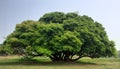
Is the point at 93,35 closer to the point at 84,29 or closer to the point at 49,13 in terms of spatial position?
the point at 84,29

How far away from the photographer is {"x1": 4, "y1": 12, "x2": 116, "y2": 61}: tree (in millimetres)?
34500

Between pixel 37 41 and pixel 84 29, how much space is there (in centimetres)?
696

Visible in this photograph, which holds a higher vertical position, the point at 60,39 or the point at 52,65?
the point at 60,39

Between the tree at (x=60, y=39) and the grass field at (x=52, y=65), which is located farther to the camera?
the tree at (x=60, y=39)

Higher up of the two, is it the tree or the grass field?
the tree

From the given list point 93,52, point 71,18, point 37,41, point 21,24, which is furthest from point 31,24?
point 93,52

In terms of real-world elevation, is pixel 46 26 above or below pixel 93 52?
above

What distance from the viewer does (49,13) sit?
4197 cm

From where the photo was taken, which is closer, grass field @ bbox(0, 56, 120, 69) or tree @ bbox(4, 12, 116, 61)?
grass field @ bbox(0, 56, 120, 69)

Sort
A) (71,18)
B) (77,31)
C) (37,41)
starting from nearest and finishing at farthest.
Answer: (37,41), (77,31), (71,18)

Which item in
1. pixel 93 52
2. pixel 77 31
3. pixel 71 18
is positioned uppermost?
pixel 71 18

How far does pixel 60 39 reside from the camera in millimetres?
34344

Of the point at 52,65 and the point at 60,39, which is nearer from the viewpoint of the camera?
the point at 52,65

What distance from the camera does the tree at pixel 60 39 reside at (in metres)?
34.5
